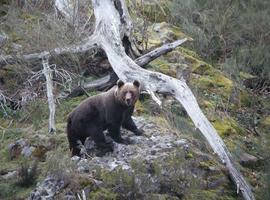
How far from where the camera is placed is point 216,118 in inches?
508

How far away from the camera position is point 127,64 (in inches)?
444

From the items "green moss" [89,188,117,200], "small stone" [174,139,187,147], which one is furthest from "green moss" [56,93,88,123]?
"green moss" [89,188,117,200]

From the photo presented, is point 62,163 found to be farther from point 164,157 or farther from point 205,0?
point 205,0

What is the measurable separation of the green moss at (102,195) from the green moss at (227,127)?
4.44m

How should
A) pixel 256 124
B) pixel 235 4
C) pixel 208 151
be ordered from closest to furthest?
pixel 208 151, pixel 256 124, pixel 235 4

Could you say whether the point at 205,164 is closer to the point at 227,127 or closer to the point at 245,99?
the point at 227,127

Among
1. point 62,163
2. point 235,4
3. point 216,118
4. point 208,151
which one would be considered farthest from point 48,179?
point 235,4

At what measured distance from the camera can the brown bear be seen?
9.30m

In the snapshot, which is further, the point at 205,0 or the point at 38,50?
the point at 205,0

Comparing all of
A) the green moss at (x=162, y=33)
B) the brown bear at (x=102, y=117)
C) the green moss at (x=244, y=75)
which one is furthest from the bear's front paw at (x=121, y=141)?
the green moss at (x=244, y=75)

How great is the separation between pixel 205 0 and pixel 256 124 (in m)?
4.54

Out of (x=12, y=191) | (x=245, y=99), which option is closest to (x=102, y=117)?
(x=12, y=191)

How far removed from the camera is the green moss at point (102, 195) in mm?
8359

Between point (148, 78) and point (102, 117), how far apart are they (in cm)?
176
